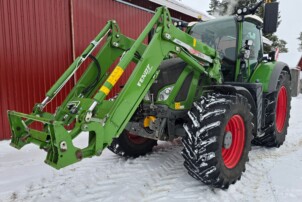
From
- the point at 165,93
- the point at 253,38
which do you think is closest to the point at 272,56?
the point at 253,38

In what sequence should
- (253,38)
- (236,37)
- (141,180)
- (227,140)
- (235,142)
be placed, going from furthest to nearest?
(253,38), (236,37), (235,142), (141,180), (227,140)

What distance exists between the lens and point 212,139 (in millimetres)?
3041

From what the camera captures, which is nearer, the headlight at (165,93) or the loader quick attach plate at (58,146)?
the loader quick attach plate at (58,146)

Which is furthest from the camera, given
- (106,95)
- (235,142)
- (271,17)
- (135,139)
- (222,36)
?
(135,139)

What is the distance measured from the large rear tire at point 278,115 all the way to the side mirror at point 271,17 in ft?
3.59

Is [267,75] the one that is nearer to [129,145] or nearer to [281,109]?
[281,109]

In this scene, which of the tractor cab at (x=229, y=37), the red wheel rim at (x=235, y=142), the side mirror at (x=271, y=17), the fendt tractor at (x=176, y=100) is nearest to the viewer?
the fendt tractor at (x=176, y=100)

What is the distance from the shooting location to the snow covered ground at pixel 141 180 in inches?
120

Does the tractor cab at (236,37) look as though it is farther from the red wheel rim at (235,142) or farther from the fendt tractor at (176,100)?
the red wheel rim at (235,142)

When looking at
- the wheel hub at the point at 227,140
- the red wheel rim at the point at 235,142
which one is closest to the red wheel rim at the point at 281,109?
the red wheel rim at the point at 235,142

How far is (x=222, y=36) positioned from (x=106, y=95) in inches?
94.9

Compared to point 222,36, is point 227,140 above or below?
below

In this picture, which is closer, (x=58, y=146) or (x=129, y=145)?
(x=58, y=146)

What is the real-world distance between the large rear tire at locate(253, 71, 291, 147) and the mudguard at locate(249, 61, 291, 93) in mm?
204
